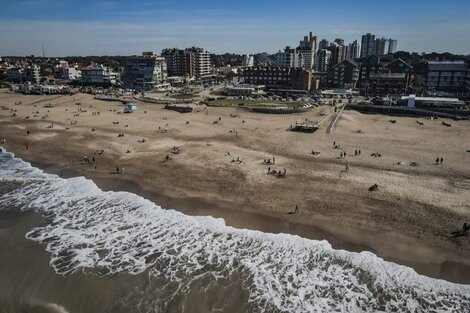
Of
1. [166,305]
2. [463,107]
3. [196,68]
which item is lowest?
[166,305]

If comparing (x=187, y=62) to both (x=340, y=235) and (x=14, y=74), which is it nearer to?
(x=14, y=74)

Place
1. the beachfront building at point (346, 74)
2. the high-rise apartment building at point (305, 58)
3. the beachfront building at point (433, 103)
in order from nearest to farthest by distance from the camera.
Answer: the beachfront building at point (433, 103), the beachfront building at point (346, 74), the high-rise apartment building at point (305, 58)

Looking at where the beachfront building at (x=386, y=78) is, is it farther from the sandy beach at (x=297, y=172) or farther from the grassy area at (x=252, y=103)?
the sandy beach at (x=297, y=172)

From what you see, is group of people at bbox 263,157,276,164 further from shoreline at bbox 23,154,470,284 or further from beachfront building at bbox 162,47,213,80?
beachfront building at bbox 162,47,213,80

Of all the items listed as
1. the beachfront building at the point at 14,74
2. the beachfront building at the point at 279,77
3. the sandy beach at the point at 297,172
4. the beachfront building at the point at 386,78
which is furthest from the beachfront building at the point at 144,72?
the beachfront building at the point at 386,78

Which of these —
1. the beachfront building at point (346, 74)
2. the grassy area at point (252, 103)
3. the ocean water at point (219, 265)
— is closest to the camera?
the ocean water at point (219, 265)

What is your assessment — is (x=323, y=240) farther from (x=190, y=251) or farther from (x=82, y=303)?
(x=82, y=303)

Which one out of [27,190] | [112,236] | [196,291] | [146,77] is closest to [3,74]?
[146,77]
